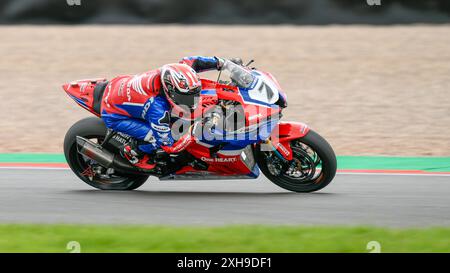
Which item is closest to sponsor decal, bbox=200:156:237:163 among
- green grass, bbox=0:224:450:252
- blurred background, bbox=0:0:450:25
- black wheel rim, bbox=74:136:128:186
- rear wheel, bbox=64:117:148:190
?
rear wheel, bbox=64:117:148:190

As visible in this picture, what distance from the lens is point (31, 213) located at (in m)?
8.00

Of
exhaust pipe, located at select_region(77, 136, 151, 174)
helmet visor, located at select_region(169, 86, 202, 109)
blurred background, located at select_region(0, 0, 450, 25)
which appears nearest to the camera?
helmet visor, located at select_region(169, 86, 202, 109)

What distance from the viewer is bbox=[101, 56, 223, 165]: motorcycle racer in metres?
8.21

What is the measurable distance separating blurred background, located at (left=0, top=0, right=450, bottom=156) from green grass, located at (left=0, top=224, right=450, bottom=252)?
14.6 ft

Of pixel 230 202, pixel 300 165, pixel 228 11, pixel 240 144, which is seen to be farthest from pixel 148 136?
pixel 228 11

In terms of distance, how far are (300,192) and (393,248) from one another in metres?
2.22

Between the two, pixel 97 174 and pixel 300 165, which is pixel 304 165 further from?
pixel 97 174

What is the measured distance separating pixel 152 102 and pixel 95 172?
1064mm

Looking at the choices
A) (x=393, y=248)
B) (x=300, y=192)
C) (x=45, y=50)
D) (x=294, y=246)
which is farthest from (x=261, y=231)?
(x=45, y=50)

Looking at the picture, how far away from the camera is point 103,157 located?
343 inches

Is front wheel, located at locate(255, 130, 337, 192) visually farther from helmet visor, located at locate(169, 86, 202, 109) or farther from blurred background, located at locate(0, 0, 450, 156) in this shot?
blurred background, located at locate(0, 0, 450, 156)

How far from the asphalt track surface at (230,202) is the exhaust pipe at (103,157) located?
10.5 inches

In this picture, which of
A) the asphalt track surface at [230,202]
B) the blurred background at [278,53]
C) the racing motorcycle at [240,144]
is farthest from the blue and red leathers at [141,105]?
the blurred background at [278,53]
